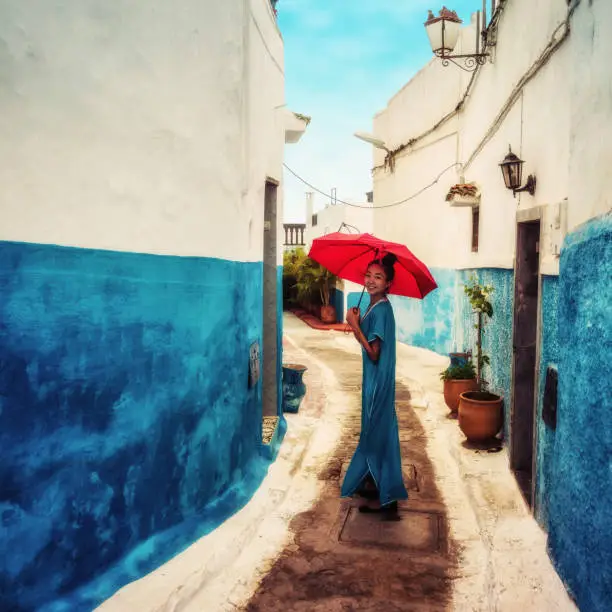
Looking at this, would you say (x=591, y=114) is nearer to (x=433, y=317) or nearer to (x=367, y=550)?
(x=367, y=550)

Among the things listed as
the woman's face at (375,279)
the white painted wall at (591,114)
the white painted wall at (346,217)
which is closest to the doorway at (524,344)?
the woman's face at (375,279)

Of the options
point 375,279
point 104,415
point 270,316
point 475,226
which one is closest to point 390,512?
point 375,279

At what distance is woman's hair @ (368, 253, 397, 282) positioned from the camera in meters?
4.81

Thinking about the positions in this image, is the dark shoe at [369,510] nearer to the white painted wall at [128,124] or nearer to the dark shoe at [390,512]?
the dark shoe at [390,512]

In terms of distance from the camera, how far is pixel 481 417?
6.43 meters

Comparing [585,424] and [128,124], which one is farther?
[128,124]

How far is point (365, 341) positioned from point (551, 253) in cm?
150

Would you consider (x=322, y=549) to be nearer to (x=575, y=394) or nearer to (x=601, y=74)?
(x=575, y=394)

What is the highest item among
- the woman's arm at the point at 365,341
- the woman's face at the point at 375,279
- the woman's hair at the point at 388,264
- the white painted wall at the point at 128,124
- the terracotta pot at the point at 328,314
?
the white painted wall at the point at 128,124

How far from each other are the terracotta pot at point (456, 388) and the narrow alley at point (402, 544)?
764mm

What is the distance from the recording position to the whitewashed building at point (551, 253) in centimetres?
304

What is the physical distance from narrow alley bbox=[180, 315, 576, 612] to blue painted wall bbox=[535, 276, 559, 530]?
0.24 metres

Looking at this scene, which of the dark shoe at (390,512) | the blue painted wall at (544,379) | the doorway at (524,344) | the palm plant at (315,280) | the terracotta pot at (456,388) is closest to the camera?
the blue painted wall at (544,379)

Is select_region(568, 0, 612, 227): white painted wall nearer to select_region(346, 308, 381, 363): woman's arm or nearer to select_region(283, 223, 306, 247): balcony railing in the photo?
select_region(346, 308, 381, 363): woman's arm
